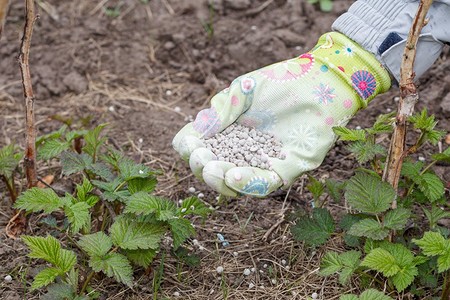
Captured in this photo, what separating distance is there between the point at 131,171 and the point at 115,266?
0.33m

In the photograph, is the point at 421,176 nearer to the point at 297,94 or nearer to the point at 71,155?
the point at 297,94

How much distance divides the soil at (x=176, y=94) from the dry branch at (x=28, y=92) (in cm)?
Answer: 20

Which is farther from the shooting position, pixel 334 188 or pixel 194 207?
pixel 334 188

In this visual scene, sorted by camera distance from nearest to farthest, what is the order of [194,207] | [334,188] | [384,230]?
[384,230]
[194,207]
[334,188]

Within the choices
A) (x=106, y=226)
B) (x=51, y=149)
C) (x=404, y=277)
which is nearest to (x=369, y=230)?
(x=404, y=277)

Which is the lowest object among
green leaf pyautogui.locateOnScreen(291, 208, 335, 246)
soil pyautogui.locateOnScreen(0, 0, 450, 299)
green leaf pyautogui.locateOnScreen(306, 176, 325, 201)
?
soil pyautogui.locateOnScreen(0, 0, 450, 299)

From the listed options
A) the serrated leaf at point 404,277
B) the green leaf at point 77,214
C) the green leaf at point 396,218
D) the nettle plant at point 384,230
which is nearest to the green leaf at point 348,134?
the nettle plant at point 384,230

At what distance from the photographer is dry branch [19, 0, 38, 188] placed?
6.64 feet

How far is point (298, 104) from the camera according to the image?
201 cm

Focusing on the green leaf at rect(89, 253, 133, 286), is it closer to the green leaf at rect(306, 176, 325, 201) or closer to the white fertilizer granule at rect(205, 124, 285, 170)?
the white fertilizer granule at rect(205, 124, 285, 170)

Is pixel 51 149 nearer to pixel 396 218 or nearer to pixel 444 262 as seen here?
pixel 396 218

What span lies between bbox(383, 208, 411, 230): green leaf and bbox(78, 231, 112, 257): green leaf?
731 mm

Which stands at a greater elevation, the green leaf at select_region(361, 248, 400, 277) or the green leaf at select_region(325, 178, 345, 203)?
the green leaf at select_region(361, 248, 400, 277)

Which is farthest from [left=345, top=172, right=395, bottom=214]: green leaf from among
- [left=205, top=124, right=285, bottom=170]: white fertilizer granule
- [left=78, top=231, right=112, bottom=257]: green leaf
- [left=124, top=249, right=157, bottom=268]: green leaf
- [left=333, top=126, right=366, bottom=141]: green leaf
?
[left=78, top=231, right=112, bottom=257]: green leaf
